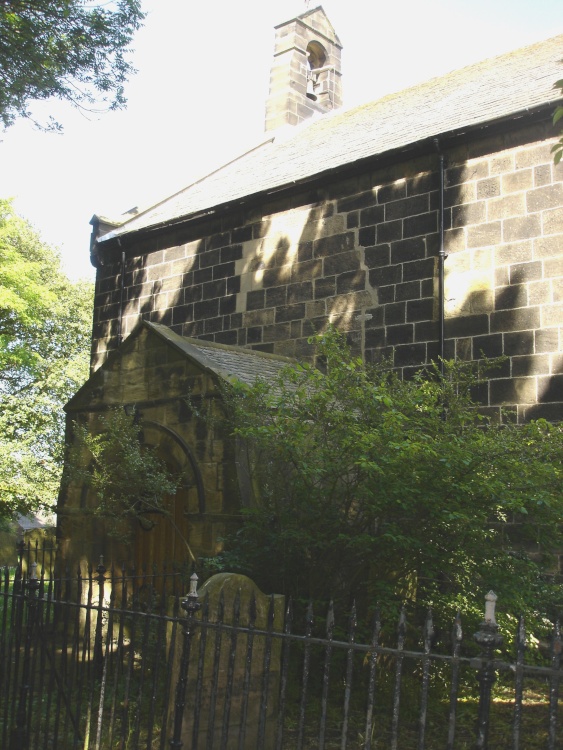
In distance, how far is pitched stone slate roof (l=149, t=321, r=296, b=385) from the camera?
30.7 feet

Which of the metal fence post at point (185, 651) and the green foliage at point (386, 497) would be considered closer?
the metal fence post at point (185, 651)

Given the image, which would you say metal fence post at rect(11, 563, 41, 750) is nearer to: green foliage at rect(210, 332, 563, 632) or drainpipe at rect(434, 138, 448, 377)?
green foliage at rect(210, 332, 563, 632)

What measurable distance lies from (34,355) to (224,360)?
1844 centimetres

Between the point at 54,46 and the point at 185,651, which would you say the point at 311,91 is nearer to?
the point at 54,46

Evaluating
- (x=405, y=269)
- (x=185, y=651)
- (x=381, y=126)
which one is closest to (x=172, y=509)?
(x=405, y=269)

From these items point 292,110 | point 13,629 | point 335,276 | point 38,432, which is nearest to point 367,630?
point 13,629

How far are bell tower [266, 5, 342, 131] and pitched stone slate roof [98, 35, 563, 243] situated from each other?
1407 millimetres

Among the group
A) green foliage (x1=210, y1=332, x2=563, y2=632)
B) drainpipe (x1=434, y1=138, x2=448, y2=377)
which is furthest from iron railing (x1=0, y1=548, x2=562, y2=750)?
drainpipe (x1=434, y1=138, x2=448, y2=377)

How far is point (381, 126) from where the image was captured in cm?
1491

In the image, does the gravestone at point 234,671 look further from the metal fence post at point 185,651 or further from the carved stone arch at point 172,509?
the carved stone arch at point 172,509

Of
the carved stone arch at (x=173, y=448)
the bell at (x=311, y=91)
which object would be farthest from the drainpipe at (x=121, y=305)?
the bell at (x=311, y=91)

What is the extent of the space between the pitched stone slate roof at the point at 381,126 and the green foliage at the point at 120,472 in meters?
5.59

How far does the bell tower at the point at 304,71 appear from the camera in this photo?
21.0 metres

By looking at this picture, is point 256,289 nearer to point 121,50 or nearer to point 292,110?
point 121,50
